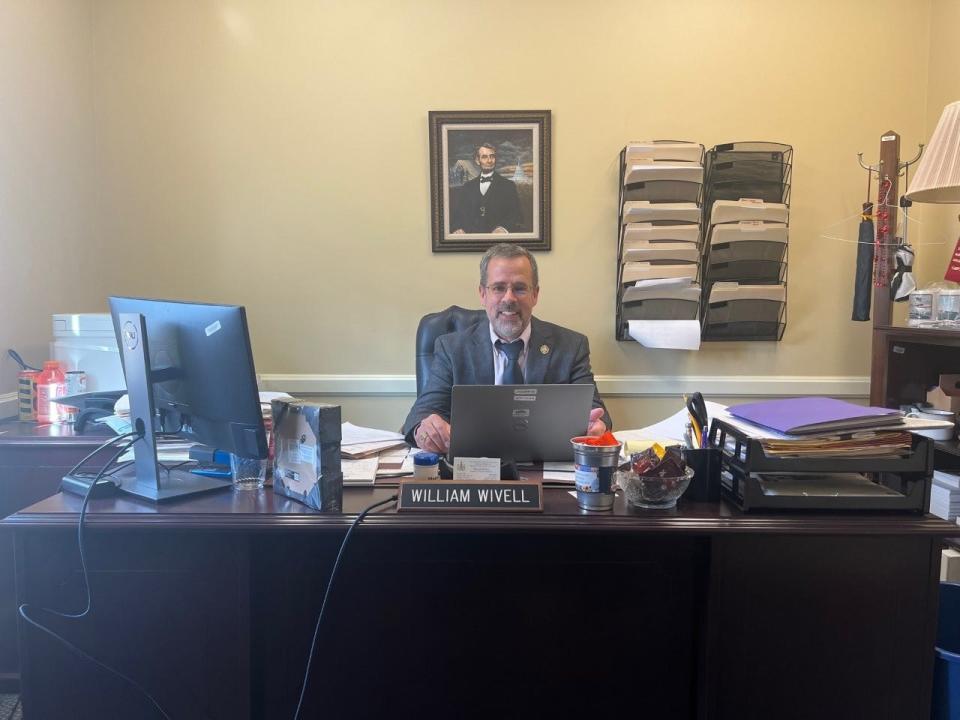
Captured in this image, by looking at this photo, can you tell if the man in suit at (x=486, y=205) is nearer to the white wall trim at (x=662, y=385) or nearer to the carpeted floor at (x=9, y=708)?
the white wall trim at (x=662, y=385)

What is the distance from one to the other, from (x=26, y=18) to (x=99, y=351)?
120 cm

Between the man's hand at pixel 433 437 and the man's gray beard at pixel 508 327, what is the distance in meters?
0.61

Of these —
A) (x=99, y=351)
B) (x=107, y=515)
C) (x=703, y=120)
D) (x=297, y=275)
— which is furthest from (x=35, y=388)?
(x=703, y=120)

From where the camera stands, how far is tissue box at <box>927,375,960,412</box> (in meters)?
2.20

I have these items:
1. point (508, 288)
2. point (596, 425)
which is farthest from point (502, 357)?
point (596, 425)

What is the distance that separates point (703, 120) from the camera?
2.71 meters

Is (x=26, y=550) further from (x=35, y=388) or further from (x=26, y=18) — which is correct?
(x=26, y=18)

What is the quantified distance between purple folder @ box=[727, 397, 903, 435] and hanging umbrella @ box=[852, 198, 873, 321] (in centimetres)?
150

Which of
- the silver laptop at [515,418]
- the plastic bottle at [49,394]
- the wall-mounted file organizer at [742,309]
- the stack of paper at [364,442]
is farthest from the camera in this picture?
the wall-mounted file organizer at [742,309]

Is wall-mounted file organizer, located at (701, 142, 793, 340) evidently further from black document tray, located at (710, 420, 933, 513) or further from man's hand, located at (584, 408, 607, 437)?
black document tray, located at (710, 420, 933, 513)

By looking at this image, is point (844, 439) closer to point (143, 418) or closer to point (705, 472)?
point (705, 472)

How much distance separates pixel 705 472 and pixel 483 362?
1075 millimetres

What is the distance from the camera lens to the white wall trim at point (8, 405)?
219 centimetres

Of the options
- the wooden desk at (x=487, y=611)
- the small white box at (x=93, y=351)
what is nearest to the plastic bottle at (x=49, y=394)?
the small white box at (x=93, y=351)
